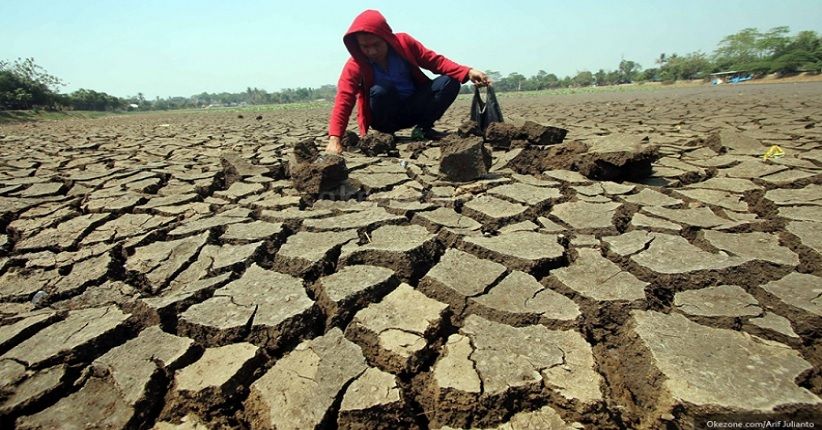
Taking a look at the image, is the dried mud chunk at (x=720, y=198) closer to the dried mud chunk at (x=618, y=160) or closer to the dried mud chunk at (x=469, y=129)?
the dried mud chunk at (x=618, y=160)

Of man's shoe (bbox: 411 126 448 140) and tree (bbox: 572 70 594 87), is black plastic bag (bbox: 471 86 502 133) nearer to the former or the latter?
man's shoe (bbox: 411 126 448 140)

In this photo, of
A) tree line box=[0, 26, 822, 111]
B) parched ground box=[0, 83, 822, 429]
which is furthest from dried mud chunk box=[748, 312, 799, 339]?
tree line box=[0, 26, 822, 111]

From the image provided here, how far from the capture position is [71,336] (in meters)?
1.37

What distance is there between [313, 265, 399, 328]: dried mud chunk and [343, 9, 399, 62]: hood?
263 cm

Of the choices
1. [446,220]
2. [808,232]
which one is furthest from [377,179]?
[808,232]

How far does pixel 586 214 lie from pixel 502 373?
131 centimetres

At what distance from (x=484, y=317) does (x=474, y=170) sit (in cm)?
156

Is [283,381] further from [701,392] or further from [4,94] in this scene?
[4,94]

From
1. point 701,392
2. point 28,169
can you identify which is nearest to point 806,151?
point 701,392

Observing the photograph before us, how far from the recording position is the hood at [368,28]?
3625 millimetres

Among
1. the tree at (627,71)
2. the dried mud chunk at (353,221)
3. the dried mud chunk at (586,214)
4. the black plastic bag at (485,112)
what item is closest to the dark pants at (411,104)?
the black plastic bag at (485,112)

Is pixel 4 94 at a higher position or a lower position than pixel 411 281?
higher

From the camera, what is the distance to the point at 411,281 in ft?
5.46

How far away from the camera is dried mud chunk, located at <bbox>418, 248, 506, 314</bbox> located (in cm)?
151
